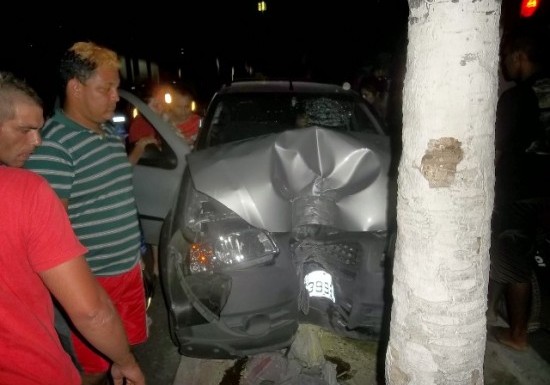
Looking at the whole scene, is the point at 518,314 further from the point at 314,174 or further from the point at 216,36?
the point at 216,36

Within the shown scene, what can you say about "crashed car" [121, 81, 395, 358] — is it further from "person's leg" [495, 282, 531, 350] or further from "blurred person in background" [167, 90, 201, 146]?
"blurred person in background" [167, 90, 201, 146]

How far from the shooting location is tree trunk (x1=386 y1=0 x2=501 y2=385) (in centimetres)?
133

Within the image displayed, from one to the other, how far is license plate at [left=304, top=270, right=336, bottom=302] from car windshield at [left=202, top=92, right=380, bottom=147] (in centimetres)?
169

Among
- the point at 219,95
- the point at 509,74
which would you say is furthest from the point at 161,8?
the point at 509,74

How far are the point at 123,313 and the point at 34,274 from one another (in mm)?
1205

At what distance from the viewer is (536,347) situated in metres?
3.02

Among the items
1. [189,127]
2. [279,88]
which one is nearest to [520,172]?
[279,88]

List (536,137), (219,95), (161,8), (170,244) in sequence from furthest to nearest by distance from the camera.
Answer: (161,8)
(219,95)
(536,137)
(170,244)

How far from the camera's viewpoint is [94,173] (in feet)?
7.20

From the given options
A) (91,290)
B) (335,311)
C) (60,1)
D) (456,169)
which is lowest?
(335,311)

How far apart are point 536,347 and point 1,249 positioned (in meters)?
3.46

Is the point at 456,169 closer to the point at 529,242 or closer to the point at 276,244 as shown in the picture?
the point at 276,244

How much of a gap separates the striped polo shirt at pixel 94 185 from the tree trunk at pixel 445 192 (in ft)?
5.14

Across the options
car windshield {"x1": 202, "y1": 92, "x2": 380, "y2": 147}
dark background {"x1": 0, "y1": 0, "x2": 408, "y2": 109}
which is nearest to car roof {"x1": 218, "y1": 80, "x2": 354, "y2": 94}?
car windshield {"x1": 202, "y1": 92, "x2": 380, "y2": 147}
